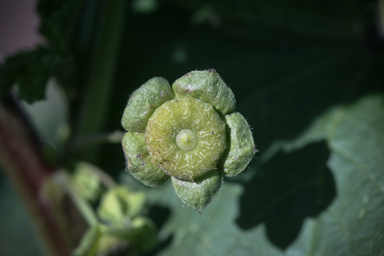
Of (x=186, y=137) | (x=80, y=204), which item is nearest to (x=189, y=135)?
(x=186, y=137)

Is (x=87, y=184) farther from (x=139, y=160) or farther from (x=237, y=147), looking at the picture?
(x=237, y=147)

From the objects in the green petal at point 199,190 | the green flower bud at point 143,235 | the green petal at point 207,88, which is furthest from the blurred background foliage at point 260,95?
the green petal at point 207,88

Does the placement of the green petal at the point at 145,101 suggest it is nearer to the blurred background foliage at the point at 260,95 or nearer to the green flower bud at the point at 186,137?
the green flower bud at the point at 186,137

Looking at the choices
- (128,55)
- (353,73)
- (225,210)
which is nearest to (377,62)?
(353,73)

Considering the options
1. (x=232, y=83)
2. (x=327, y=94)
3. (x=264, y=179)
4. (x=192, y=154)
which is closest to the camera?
(x=192, y=154)

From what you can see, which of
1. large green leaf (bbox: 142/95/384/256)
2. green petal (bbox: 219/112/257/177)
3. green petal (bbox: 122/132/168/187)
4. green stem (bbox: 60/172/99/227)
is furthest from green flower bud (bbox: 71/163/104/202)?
green petal (bbox: 219/112/257/177)

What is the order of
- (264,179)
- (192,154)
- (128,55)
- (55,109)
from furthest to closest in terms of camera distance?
(55,109), (128,55), (264,179), (192,154)

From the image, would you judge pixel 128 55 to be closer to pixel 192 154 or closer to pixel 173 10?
pixel 173 10

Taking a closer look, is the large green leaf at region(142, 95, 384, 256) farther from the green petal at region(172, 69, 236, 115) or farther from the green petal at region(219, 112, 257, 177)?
the green petal at region(172, 69, 236, 115)
